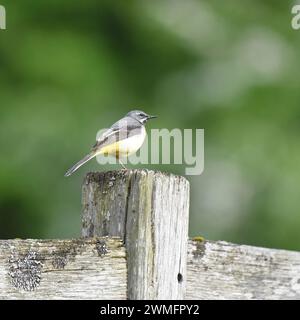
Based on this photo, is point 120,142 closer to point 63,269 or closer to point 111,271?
point 111,271

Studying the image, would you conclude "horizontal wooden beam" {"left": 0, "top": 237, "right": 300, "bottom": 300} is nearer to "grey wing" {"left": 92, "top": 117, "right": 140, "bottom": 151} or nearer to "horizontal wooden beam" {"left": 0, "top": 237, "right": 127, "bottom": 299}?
"horizontal wooden beam" {"left": 0, "top": 237, "right": 127, "bottom": 299}

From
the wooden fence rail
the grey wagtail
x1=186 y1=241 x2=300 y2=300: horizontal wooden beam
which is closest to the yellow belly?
the grey wagtail

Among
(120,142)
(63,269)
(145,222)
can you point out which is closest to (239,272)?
(145,222)

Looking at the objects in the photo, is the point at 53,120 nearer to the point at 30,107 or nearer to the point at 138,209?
the point at 30,107

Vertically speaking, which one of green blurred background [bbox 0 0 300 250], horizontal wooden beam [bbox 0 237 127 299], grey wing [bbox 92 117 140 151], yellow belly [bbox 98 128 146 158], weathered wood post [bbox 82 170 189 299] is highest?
green blurred background [bbox 0 0 300 250]

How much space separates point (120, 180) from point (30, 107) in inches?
285

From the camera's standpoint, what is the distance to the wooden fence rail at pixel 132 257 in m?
3.72

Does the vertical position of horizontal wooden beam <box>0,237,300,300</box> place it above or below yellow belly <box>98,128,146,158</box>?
below

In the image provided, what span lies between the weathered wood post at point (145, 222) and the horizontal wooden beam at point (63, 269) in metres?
0.07

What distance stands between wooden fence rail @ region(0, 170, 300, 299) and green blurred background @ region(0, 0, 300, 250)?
618cm

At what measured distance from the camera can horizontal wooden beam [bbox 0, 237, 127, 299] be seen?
3666 millimetres

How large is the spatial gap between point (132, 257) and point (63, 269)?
11.3 inches

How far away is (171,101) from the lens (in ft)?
39.3

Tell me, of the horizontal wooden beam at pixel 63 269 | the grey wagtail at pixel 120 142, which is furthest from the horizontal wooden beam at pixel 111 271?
the grey wagtail at pixel 120 142
